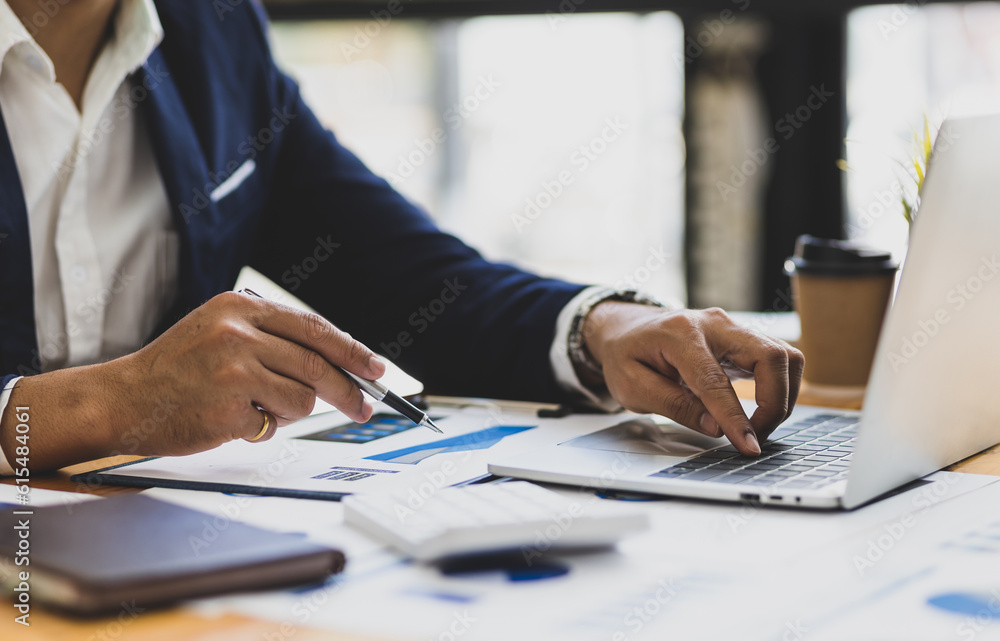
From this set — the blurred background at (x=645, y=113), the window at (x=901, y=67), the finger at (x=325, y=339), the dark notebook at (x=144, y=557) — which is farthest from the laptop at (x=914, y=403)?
the window at (x=901, y=67)

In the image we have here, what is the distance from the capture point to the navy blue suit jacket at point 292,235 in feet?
3.48

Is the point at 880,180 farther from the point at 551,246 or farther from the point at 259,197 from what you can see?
the point at 259,197

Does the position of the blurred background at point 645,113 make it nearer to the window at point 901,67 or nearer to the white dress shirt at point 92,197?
the window at point 901,67

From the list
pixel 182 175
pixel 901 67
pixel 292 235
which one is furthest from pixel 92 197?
pixel 901 67

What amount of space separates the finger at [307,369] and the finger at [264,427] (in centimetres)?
4

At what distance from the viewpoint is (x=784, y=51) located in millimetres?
3316

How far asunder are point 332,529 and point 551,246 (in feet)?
11.2

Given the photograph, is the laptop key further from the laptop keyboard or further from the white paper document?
the white paper document

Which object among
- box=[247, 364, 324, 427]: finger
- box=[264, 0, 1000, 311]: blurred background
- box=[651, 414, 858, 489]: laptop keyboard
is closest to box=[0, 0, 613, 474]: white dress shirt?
box=[651, 414, 858, 489]: laptop keyboard

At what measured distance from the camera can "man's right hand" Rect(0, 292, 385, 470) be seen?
2.41 feet

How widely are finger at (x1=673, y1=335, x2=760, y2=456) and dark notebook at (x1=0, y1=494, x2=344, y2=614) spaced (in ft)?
1.19

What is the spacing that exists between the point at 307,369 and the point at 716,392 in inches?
12.7

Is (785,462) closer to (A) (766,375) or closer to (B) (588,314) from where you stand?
(A) (766,375)

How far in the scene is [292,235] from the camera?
4.45 ft
